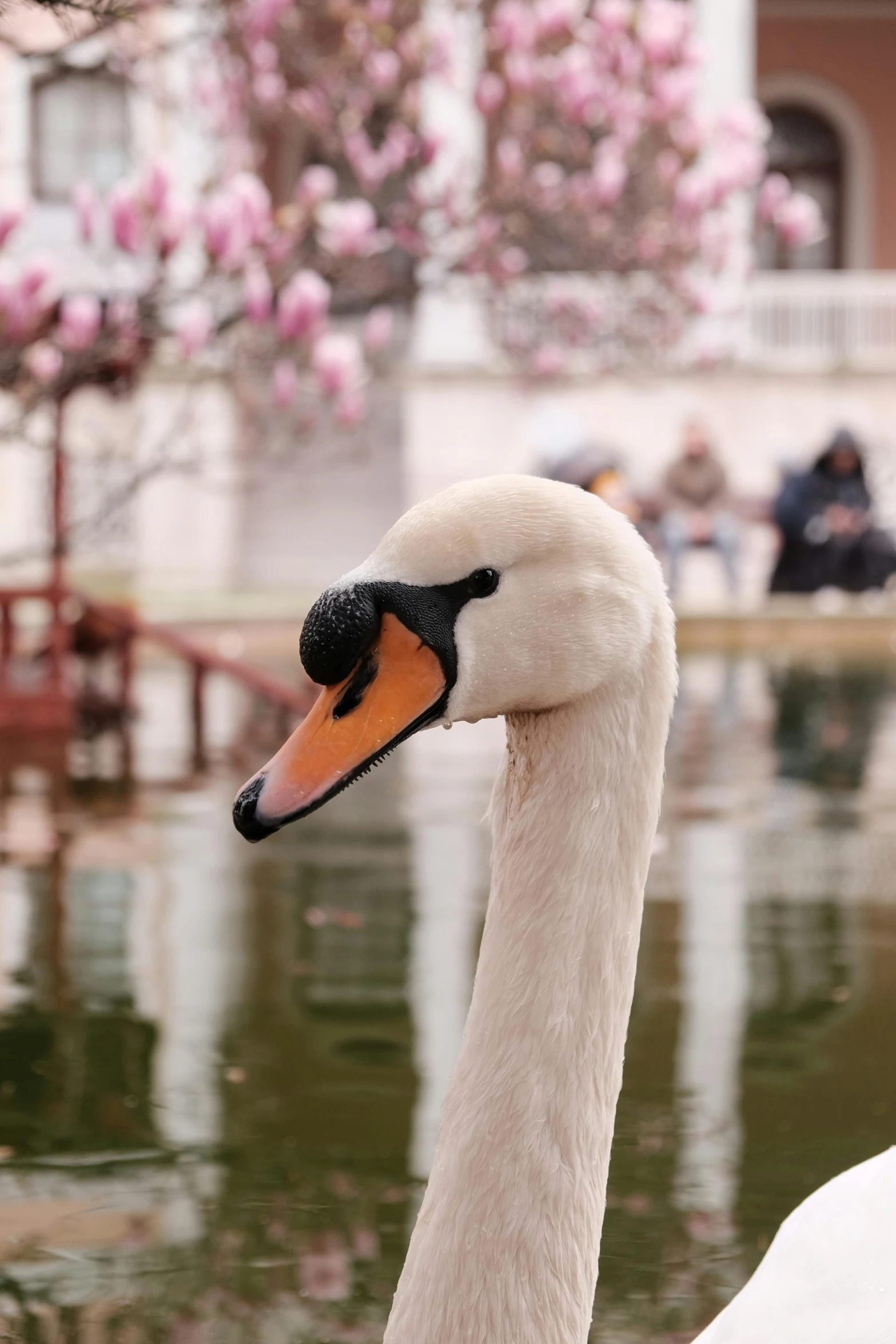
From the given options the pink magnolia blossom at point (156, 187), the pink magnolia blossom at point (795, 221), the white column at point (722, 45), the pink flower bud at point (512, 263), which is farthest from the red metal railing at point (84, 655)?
the white column at point (722, 45)

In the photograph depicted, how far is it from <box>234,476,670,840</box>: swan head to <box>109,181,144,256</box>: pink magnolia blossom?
7.35 m

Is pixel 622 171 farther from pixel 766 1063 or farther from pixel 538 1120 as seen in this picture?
pixel 538 1120

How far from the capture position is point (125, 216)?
950 cm

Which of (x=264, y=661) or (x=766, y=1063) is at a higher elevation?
(x=264, y=661)

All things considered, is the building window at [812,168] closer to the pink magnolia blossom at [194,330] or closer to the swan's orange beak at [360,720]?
the pink magnolia blossom at [194,330]

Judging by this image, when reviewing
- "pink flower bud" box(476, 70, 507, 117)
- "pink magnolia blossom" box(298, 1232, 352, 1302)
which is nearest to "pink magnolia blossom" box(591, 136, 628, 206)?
"pink flower bud" box(476, 70, 507, 117)

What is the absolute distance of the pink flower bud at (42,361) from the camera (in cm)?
955

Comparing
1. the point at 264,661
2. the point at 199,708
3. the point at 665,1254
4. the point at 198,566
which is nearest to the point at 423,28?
the point at 264,661

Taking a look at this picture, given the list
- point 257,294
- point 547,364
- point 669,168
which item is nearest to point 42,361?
point 257,294

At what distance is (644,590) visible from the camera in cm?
249

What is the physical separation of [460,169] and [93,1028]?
11424mm

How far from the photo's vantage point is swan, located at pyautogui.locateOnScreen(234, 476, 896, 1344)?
7.74ft

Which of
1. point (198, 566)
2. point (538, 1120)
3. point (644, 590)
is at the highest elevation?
point (198, 566)

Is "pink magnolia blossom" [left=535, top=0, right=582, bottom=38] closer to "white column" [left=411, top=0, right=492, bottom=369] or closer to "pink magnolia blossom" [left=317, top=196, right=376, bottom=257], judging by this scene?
"pink magnolia blossom" [left=317, top=196, right=376, bottom=257]
